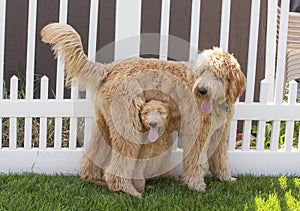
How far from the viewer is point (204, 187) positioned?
3.09m

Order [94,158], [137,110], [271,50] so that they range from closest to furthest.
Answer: [137,110]
[94,158]
[271,50]

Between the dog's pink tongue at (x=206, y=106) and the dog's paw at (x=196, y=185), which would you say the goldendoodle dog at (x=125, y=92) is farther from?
the dog's paw at (x=196, y=185)

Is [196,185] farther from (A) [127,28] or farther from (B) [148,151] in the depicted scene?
(A) [127,28]

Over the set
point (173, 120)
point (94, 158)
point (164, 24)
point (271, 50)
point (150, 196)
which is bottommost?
point (150, 196)

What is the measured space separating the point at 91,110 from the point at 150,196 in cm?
75

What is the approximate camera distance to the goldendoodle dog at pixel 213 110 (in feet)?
9.25

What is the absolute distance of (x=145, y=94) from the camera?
2920 mm

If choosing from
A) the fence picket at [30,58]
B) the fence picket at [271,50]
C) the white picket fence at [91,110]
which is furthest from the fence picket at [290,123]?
the fence picket at [30,58]

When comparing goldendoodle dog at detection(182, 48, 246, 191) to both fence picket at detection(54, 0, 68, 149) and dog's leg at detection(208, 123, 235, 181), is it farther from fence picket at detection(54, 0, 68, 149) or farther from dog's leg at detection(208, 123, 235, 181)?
fence picket at detection(54, 0, 68, 149)

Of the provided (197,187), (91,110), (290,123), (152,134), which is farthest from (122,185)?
(290,123)

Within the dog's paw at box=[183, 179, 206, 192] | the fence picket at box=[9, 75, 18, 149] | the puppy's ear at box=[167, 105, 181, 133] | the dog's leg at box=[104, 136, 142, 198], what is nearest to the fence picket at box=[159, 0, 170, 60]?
the puppy's ear at box=[167, 105, 181, 133]

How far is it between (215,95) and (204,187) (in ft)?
2.04

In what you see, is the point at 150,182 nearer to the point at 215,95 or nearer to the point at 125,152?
the point at 125,152

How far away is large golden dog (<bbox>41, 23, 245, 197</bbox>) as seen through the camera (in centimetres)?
287
